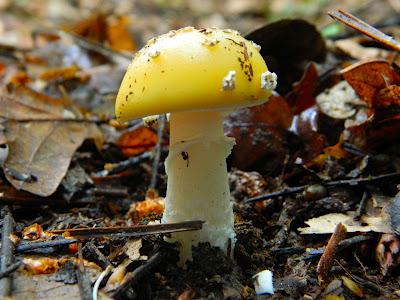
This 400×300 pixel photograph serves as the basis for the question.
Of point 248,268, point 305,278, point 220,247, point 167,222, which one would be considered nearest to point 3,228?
point 167,222

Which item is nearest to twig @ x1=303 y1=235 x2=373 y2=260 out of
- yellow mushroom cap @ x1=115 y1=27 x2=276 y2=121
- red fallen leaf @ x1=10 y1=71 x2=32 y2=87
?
yellow mushroom cap @ x1=115 y1=27 x2=276 y2=121

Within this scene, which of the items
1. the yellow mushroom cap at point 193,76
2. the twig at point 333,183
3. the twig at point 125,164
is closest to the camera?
the yellow mushroom cap at point 193,76

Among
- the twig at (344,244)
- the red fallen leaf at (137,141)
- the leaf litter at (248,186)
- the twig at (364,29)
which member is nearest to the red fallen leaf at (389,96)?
the leaf litter at (248,186)

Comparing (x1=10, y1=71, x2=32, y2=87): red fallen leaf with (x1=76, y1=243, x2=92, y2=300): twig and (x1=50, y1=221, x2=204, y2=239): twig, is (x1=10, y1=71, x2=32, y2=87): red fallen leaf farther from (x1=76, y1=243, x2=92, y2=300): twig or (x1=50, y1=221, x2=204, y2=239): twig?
(x1=76, y1=243, x2=92, y2=300): twig

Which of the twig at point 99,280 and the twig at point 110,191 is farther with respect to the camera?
the twig at point 110,191

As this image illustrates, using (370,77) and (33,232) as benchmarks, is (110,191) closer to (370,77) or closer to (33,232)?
(33,232)

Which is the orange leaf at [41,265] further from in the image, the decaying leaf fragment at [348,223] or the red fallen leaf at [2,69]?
the red fallen leaf at [2,69]

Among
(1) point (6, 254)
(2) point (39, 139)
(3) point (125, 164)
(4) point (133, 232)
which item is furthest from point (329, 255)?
(2) point (39, 139)
